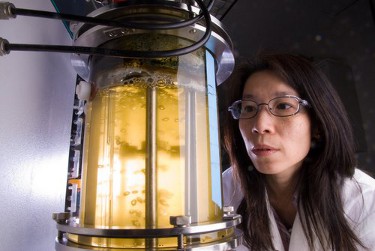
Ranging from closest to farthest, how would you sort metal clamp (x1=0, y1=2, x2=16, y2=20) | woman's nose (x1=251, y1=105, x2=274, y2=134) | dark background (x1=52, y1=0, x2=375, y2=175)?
metal clamp (x1=0, y1=2, x2=16, y2=20), woman's nose (x1=251, y1=105, x2=274, y2=134), dark background (x1=52, y1=0, x2=375, y2=175)

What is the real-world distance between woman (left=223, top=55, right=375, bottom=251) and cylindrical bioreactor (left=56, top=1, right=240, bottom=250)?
1.33ft

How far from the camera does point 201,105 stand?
0.50 m

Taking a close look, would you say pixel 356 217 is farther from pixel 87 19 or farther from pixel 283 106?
pixel 87 19

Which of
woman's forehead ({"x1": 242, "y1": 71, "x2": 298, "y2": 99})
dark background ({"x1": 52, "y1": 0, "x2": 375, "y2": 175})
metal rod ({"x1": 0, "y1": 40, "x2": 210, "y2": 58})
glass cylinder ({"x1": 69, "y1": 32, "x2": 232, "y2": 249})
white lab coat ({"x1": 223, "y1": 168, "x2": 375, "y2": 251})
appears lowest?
white lab coat ({"x1": 223, "y1": 168, "x2": 375, "y2": 251})

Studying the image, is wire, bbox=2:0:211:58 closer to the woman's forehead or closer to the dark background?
the woman's forehead

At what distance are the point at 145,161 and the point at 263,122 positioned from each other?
20.0 inches

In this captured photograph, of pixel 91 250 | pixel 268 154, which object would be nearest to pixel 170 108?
pixel 91 250

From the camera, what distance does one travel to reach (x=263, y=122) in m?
0.84

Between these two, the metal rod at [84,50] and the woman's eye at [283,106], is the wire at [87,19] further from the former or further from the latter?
the woman's eye at [283,106]

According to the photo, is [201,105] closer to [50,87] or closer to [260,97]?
[50,87]

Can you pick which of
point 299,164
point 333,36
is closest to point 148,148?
point 299,164

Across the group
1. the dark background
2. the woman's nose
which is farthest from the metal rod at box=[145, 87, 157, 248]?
the dark background

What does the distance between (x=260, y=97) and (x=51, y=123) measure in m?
0.59

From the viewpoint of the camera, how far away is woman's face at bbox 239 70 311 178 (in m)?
0.85
